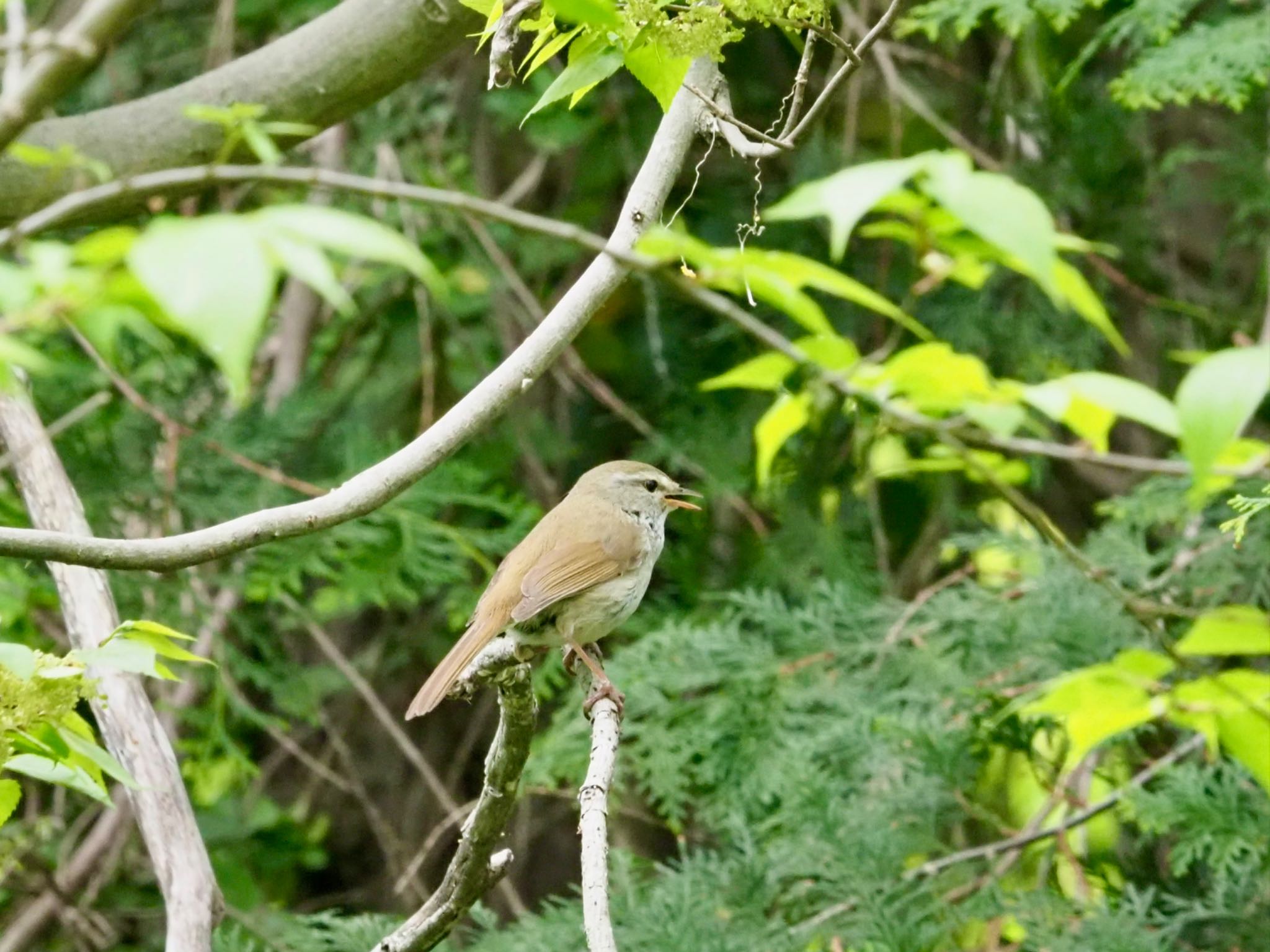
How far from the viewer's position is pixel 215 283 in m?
1.01

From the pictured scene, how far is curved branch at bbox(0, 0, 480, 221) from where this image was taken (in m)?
3.03

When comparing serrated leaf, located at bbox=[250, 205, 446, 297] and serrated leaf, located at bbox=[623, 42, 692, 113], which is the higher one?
serrated leaf, located at bbox=[623, 42, 692, 113]

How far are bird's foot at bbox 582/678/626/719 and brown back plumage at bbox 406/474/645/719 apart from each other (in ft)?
0.94

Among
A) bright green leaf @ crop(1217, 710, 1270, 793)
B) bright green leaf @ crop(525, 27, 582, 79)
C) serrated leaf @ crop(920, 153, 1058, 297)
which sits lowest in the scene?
bright green leaf @ crop(1217, 710, 1270, 793)

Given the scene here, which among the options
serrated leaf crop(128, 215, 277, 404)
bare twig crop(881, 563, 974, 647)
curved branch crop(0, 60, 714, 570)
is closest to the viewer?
serrated leaf crop(128, 215, 277, 404)

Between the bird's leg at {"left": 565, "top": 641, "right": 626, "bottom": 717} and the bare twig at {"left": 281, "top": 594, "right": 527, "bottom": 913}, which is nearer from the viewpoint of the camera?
the bird's leg at {"left": 565, "top": 641, "right": 626, "bottom": 717}

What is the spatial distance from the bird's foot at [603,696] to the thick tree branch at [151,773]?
915 mm

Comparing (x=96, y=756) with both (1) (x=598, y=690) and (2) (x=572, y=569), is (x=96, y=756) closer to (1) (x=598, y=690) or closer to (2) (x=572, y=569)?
(1) (x=598, y=690)

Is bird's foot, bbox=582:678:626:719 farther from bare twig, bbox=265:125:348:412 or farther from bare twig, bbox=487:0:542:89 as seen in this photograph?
bare twig, bbox=265:125:348:412

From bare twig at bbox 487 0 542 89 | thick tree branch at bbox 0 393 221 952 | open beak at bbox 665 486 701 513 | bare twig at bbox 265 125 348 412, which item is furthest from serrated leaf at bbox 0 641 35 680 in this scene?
bare twig at bbox 265 125 348 412

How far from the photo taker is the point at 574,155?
209 inches

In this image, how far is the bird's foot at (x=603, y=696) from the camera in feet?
10.5

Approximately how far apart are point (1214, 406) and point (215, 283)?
2.66 feet

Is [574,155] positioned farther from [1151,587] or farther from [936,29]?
[1151,587]
